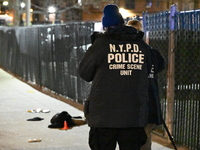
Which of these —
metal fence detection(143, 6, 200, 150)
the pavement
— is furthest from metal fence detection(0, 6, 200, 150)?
the pavement

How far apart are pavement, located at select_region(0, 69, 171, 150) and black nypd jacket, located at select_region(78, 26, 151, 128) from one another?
130 inches

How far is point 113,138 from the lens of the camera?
417 cm

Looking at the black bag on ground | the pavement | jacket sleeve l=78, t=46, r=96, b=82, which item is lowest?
the pavement

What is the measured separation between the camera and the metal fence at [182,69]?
7023 millimetres

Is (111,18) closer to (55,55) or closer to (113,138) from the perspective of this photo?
(113,138)

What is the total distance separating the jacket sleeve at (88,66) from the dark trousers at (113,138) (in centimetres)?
46

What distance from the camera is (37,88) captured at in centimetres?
1591

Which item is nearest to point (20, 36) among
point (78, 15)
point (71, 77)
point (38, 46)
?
point (38, 46)

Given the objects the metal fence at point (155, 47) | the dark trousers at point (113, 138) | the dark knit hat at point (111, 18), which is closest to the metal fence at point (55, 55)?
the metal fence at point (155, 47)

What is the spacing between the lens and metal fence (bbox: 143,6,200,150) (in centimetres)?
702

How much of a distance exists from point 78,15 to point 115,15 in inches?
2786

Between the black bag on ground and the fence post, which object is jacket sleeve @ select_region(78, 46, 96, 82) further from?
the black bag on ground

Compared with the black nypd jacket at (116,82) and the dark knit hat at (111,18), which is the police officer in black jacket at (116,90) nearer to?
the black nypd jacket at (116,82)

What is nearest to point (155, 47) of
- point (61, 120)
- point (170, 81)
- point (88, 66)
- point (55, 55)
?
point (170, 81)
